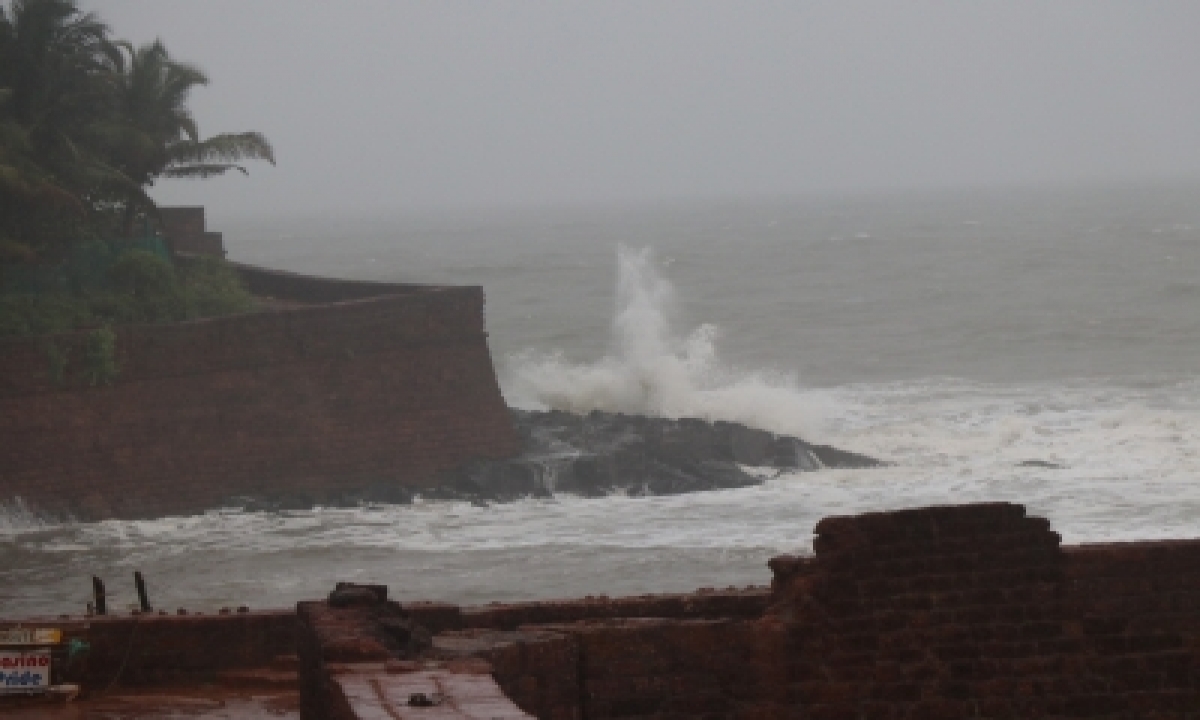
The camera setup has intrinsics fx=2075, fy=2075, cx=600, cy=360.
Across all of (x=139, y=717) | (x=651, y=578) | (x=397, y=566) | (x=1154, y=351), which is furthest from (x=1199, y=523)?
(x=1154, y=351)

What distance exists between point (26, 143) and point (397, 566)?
7.45 meters

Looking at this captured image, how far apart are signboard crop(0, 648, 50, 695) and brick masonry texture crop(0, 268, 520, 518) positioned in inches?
446

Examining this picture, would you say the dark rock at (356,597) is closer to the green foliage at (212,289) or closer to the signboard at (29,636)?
the signboard at (29,636)

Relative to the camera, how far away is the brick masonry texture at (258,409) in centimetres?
1983

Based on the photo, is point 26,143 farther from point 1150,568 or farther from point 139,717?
point 1150,568

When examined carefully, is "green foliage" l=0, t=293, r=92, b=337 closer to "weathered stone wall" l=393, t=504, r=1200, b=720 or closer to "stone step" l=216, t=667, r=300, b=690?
"stone step" l=216, t=667, r=300, b=690

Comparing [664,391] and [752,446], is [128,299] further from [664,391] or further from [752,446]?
[664,391]

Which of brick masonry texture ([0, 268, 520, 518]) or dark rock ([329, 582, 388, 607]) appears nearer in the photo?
dark rock ([329, 582, 388, 607])

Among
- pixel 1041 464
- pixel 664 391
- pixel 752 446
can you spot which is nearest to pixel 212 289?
pixel 752 446

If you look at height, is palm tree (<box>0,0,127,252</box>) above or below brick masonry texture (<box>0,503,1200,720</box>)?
above

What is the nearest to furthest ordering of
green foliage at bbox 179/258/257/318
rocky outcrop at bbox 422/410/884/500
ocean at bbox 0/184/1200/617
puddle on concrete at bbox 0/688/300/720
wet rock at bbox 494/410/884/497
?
puddle on concrete at bbox 0/688/300/720 → ocean at bbox 0/184/1200/617 → rocky outcrop at bbox 422/410/884/500 → wet rock at bbox 494/410/884/497 → green foliage at bbox 179/258/257/318

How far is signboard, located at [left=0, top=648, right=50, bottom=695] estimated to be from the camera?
28.3 feet

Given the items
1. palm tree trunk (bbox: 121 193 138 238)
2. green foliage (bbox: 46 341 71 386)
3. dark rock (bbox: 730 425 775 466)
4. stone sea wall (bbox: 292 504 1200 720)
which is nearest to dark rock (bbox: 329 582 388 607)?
stone sea wall (bbox: 292 504 1200 720)

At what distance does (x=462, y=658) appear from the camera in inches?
257
